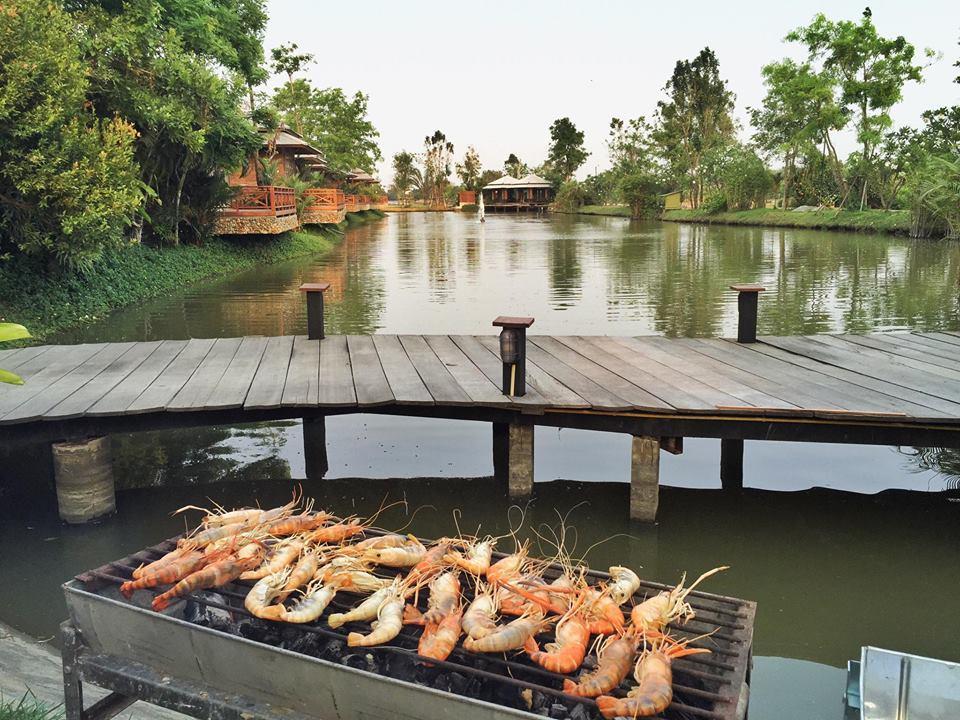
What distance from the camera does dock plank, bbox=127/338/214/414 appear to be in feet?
17.6

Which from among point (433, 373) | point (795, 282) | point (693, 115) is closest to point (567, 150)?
point (693, 115)

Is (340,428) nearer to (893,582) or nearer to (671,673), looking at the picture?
(893,582)

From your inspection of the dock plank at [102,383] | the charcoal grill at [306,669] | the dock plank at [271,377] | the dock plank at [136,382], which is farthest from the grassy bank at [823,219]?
the charcoal grill at [306,669]

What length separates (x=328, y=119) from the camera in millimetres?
46688

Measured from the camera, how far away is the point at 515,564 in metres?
2.96

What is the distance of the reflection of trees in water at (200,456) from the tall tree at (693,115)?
50127 mm

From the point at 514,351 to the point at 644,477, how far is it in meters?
1.22

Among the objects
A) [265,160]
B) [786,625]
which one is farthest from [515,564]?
[265,160]

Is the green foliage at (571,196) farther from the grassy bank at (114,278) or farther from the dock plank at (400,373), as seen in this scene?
the dock plank at (400,373)

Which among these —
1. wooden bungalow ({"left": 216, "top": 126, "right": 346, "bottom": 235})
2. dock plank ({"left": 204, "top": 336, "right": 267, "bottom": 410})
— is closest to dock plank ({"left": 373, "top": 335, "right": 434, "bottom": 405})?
dock plank ({"left": 204, "top": 336, "right": 267, "bottom": 410})

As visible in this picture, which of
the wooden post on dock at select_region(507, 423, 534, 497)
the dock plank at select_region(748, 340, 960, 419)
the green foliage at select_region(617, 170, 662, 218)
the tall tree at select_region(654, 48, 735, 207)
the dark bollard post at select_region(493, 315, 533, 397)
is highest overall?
the tall tree at select_region(654, 48, 735, 207)

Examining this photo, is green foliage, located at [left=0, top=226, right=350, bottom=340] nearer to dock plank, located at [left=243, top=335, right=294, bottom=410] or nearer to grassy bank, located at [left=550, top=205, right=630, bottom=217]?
dock plank, located at [left=243, top=335, right=294, bottom=410]

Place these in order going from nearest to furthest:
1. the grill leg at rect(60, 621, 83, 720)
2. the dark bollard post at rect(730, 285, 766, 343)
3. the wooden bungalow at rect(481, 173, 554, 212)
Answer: the grill leg at rect(60, 621, 83, 720), the dark bollard post at rect(730, 285, 766, 343), the wooden bungalow at rect(481, 173, 554, 212)

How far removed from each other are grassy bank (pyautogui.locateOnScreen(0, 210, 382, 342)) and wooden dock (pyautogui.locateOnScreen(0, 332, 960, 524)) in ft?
18.0
